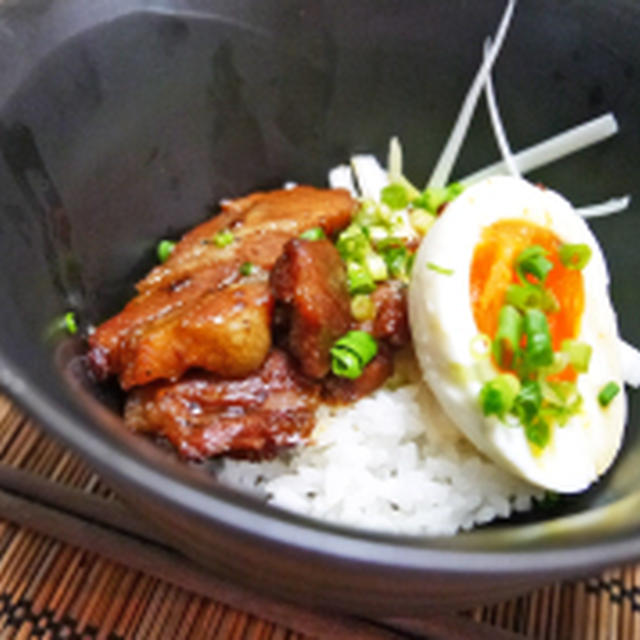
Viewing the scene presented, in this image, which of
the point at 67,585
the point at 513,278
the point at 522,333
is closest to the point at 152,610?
the point at 67,585

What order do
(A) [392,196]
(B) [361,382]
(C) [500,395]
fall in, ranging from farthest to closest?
(A) [392,196], (B) [361,382], (C) [500,395]

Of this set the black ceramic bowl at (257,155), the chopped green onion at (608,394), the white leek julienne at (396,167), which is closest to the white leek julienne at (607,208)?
the black ceramic bowl at (257,155)

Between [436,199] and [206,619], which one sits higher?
[436,199]

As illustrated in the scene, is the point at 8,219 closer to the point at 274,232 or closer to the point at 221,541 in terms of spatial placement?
the point at 274,232

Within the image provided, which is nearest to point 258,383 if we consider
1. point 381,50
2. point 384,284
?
point 384,284

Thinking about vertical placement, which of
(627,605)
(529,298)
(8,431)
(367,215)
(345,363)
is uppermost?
(529,298)

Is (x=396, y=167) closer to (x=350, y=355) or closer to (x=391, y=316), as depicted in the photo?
(x=391, y=316)

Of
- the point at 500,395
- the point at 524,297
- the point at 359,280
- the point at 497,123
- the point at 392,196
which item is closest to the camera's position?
the point at 500,395

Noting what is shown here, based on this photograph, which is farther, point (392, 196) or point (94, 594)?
point (392, 196)
